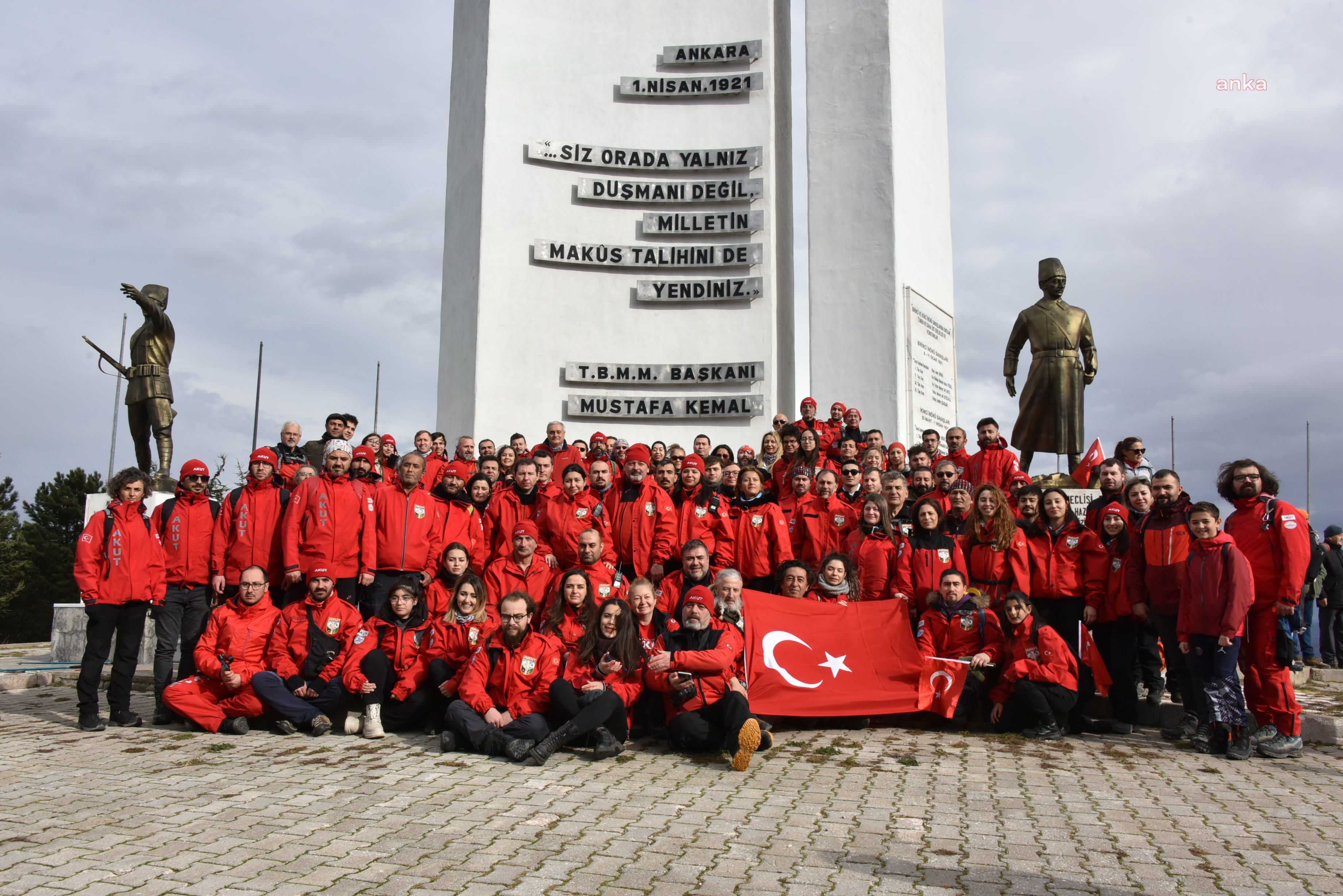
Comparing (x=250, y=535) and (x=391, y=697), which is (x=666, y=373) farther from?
(x=391, y=697)

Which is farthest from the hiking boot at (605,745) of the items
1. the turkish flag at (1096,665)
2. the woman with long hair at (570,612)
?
the turkish flag at (1096,665)

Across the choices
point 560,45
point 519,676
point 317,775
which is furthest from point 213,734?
point 560,45

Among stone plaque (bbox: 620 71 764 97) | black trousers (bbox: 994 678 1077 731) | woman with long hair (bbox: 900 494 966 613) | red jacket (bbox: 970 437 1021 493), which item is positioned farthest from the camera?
stone plaque (bbox: 620 71 764 97)

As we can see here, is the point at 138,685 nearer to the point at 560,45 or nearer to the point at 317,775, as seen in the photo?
the point at 317,775

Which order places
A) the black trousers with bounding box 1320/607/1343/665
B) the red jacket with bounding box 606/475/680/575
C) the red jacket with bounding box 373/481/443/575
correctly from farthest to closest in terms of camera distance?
the black trousers with bounding box 1320/607/1343/665 → the red jacket with bounding box 606/475/680/575 → the red jacket with bounding box 373/481/443/575

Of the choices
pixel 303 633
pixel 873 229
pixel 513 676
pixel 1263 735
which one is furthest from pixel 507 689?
pixel 873 229

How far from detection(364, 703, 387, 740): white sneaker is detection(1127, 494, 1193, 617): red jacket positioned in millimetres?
5070

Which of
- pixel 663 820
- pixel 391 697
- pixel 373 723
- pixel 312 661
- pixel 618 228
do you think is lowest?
pixel 663 820

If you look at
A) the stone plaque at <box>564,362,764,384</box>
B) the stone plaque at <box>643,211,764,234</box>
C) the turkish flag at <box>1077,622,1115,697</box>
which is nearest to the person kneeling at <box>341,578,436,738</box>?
the turkish flag at <box>1077,622,1115,697</box>

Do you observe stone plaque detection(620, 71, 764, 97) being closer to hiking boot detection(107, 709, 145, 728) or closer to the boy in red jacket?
the boy in red jacket

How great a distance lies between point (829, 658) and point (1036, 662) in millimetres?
1324

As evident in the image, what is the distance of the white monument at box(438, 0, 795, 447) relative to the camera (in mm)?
13195

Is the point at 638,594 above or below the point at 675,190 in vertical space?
below

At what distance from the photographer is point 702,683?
5953mm
